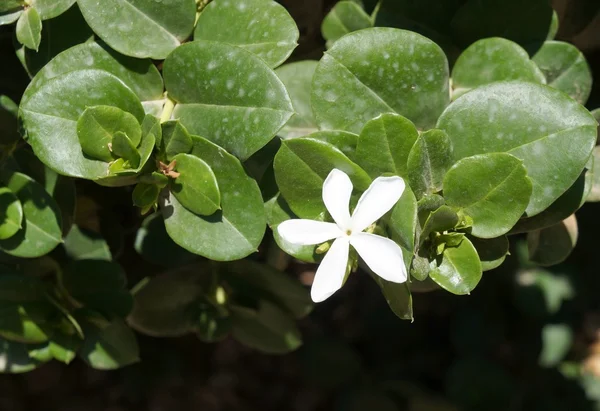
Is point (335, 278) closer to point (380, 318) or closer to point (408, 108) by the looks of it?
point (408, 108)

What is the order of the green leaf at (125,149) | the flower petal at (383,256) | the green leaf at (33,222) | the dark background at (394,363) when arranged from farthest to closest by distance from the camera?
the dark background at (394,363), the green leaf at (33,222), the green leaf at (125,149), the flower petal at (383,256)

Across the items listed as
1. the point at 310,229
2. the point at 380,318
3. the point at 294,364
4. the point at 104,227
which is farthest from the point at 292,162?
the point at 294,364

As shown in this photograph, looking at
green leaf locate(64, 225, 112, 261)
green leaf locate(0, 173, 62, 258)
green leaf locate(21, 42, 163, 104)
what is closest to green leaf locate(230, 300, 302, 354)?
green leaf locate(64, 225, 112, 261)

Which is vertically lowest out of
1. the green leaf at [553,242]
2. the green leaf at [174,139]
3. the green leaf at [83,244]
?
the green leaf at [83,244]

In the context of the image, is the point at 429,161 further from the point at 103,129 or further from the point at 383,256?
the point at 103,129

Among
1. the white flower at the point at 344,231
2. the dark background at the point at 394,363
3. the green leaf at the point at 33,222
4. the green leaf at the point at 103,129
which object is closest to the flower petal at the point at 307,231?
the white flower at the point at 344,231

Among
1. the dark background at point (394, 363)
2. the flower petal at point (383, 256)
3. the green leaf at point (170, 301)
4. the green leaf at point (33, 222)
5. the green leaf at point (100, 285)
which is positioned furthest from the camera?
the dark background at point (394, 363)

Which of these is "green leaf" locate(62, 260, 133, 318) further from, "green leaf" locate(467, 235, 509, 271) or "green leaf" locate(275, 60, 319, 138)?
"green leaf" locate(467, 235, 509, 271)

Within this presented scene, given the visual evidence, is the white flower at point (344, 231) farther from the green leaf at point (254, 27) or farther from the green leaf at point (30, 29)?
the green leaf at point (30, 29)
